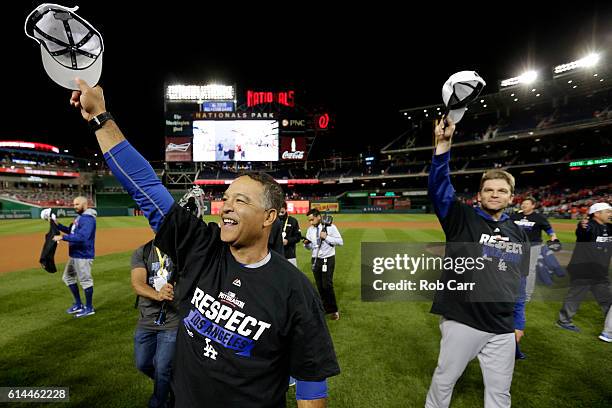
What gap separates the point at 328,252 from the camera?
6.38 m

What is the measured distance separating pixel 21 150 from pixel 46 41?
80.7 m

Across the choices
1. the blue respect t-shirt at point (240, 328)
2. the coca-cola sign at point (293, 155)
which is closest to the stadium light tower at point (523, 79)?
the coca-cola sign at point (293, 155)

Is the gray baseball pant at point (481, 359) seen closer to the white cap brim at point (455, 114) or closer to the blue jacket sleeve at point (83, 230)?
the white cap brim at point (455, 114)

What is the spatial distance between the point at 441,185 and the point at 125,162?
89.6 inches

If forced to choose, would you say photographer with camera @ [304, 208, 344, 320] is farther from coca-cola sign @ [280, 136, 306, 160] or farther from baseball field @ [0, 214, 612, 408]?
coca-cola sign @ [280, 136, 306, 160]

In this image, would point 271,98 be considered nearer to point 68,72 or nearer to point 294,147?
point 294,147

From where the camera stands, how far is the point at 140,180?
154 cm

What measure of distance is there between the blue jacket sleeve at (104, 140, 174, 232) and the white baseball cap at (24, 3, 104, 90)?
0.37m

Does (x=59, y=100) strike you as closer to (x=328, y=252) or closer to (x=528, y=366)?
(x=328, y=252)

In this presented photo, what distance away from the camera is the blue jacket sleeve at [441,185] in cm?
242

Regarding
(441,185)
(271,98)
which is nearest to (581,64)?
(271,98)

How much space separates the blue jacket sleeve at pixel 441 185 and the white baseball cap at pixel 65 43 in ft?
7.51

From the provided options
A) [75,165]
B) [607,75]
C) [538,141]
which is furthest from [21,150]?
[607,75]

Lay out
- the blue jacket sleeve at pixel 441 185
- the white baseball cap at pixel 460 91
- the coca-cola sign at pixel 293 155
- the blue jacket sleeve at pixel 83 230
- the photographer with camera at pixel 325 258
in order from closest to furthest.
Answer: the white baseball cap at pixel 460 91
the blue jacket sleeve at pixel 441 185
the blue jacket sleeve at pixel 83 230
the photographer with camera at pixel 325 258
the coca-cola sign at pixel 293 155
